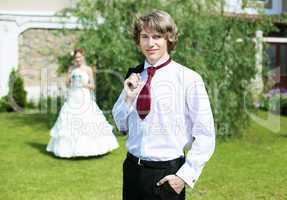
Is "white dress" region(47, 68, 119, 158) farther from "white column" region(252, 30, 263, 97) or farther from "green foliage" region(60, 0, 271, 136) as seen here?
"white column" region(252, 30, 263, 97)

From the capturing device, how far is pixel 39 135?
10.9m

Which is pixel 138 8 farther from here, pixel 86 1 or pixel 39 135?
pixel 39 135

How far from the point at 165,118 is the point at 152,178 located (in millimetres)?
363

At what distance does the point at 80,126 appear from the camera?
869 centimetres

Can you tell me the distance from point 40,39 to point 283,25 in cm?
965

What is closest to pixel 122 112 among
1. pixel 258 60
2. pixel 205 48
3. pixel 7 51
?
pixel 205 48

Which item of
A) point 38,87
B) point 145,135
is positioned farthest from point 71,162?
point 38,87

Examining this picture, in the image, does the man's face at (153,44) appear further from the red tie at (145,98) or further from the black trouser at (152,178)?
the black trouser at (152,178)

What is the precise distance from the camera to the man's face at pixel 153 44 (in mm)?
2785

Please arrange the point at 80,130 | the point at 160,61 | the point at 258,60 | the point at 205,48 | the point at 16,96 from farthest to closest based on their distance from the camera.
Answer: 1. the point at 16,96
2. the point at 258,60
3. the point at 205,48
4. the point at 80,130
5. the point at 160,61

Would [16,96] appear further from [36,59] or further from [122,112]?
[122,112]

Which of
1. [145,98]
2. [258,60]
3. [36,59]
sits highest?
[36,59]

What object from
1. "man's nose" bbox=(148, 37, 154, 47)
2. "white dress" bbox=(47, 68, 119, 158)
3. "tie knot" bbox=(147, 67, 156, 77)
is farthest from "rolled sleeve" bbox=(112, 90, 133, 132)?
"white dress" bbox=(47, 68, 119, 158)

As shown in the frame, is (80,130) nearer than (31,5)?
Yes
